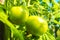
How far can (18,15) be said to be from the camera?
74 cm

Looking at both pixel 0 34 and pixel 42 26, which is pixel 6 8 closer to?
pixel 42 26

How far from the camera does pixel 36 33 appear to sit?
77 cm

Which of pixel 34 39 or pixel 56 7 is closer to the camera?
pixel 34 39

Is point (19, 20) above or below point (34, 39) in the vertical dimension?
above

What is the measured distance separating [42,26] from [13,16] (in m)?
0.12

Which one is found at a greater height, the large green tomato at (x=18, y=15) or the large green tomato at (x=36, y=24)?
the large green tomato at (x=18, y=15)

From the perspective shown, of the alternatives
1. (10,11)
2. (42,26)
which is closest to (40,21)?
(42,26)

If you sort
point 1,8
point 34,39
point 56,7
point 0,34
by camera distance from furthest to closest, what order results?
point 56,7, point 0,34, point 34,39, point 1,8

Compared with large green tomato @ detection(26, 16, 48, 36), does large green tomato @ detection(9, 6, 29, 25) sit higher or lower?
higher

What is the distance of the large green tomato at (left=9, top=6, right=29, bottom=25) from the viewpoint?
736 mm

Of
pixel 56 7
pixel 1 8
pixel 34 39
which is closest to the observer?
pixel 1 8

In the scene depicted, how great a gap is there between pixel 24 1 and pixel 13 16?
20cm

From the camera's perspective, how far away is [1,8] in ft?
2.32

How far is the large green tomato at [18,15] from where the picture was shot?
0.74m
